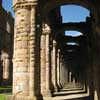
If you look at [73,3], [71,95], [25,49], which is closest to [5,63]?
[71,95]

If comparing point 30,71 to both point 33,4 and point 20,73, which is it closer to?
point 20,73

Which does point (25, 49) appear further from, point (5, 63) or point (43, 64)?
point (5, 63)

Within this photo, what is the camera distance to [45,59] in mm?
18703

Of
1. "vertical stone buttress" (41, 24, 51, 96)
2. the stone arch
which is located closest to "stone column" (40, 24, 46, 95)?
"vertical stone buttress" (41, 24, 51, 96)

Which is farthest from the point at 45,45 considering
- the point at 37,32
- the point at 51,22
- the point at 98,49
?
the point at 37,32

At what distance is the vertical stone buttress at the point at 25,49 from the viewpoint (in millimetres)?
11000

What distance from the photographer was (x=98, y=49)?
1380 centimetres

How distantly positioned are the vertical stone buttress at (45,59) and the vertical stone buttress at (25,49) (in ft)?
22.6

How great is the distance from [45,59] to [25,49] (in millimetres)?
7575

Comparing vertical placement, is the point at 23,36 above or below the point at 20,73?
above

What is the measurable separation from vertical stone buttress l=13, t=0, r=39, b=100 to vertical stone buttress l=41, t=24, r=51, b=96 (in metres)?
6.90

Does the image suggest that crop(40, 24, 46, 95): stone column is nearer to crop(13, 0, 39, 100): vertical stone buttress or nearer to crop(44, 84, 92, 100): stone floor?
crop(44, 84, 92, 100): stone floor

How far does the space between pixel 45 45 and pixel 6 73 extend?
1699 cm

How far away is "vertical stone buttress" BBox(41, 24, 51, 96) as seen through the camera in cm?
1848
